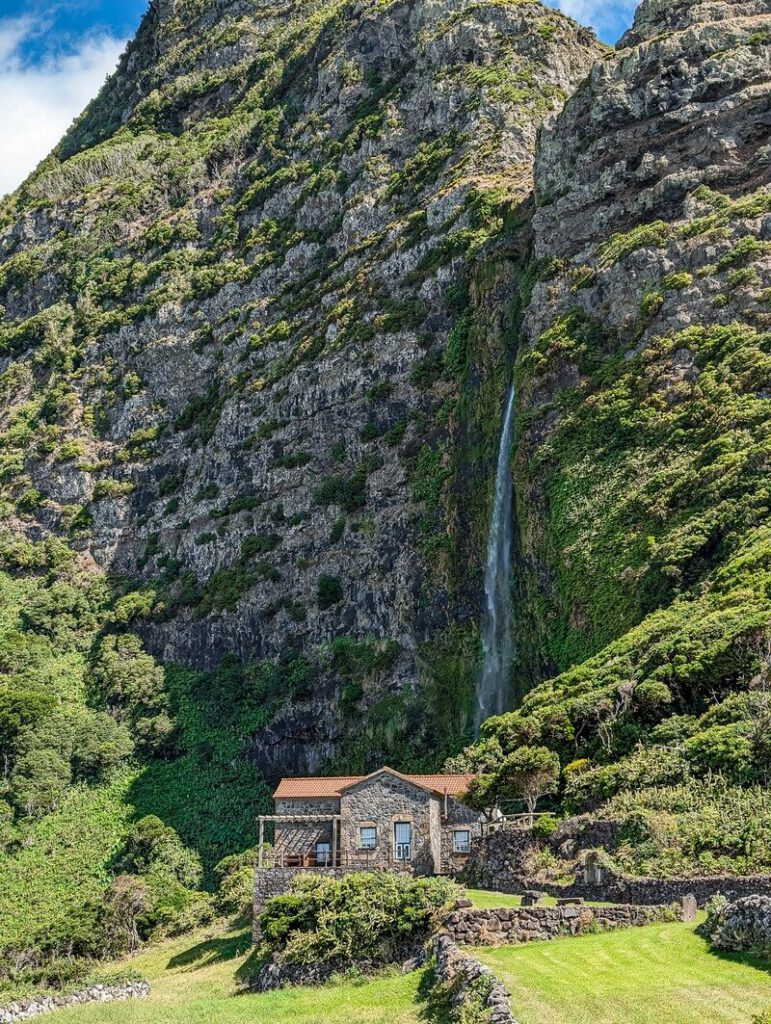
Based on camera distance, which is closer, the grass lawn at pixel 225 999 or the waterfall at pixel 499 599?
the grass lawn at pixel 225 999

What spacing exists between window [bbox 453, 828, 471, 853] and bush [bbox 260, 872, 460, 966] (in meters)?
10.4

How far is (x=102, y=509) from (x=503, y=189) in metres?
43.5

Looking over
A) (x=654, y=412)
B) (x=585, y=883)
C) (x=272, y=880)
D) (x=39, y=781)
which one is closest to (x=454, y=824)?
(x=272, y=880)

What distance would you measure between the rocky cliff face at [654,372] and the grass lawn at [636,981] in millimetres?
23262

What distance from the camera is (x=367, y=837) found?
45.9 metres

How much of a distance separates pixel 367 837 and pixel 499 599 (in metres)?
29.8

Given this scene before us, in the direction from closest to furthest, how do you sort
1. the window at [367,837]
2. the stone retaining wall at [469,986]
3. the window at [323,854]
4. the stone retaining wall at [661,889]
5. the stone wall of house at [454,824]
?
the stone retaining wall at [469,986] → the stone retaining wall at [661,889] → the window at [367,837] → the stone wall of house at [454,824] → the window at [323,854]

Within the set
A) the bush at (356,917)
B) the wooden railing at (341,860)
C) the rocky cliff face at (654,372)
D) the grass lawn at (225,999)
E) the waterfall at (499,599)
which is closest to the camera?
the grass lawn at (225,999)

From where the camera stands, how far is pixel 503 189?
92938 millimetres

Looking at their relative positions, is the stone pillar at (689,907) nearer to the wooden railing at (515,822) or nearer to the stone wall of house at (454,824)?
the wooden railing at (515,822)

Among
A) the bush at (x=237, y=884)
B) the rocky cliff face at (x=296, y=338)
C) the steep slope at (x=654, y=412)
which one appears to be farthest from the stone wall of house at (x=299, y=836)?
the rocky cliff face at (x=296, y=338)

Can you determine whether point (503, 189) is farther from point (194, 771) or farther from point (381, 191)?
point (194, 771)

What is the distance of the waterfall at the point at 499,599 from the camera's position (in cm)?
7094

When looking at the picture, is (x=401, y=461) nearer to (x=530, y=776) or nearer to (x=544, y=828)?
(x=530, y=776)
